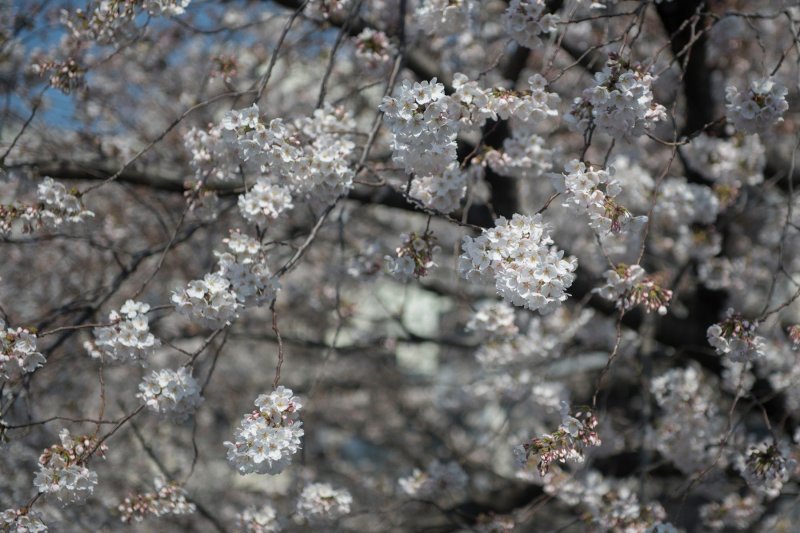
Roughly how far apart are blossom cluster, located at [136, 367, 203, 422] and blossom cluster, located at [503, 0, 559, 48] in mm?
1736

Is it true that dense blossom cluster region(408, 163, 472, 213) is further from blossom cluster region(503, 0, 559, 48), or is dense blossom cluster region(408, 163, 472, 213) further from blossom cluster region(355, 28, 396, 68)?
blossom cluster region(355, 28, 396, 68)

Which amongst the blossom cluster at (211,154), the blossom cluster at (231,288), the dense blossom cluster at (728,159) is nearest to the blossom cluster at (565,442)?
the blossom cluster at (231,288)

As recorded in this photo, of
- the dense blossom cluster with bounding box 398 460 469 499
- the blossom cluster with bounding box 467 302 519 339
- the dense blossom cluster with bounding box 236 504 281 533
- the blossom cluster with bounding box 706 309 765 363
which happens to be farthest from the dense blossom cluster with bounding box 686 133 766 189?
the dense blossom cluster with bounding box 236 504 281 533

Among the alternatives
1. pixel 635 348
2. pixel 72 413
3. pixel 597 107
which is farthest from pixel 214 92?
pixel 597 107

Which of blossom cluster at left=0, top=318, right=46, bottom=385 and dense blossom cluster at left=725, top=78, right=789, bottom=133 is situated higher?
dense blossom cluster at left=725, top=78, right=789, bottom=133

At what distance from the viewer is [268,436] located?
91.8 inches

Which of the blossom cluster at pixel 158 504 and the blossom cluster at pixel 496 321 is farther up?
the blossom cluster at pixel 496 321

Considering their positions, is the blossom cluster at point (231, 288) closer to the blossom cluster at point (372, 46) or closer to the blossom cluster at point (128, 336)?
the blossom cluster at point (128, 336)

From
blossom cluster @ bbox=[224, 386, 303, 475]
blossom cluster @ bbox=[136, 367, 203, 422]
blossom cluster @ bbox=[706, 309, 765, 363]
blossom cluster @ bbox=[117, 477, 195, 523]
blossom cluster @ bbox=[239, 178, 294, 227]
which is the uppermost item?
blossom cluster @ bbox=[239, 178, 294, 227]

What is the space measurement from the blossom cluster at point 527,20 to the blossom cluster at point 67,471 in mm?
2083

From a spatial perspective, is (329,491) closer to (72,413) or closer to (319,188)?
(319,188)

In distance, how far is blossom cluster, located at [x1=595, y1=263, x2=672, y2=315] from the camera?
2.52 metres

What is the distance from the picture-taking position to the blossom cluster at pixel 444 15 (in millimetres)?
3112

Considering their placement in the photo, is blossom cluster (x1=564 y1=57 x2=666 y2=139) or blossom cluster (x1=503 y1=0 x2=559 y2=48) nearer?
blossom cluster (x1=564 y1=57 x2=666 y2=139)
